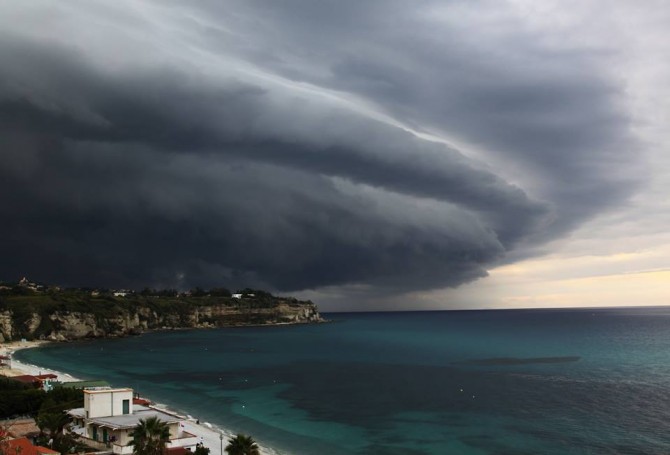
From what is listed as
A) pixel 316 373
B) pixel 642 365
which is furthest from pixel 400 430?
pixel 642 365

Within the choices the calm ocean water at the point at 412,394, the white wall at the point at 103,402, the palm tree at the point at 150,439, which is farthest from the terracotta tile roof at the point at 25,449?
the calm ocean water at the point at 412,394

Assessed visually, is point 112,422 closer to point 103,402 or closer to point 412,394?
point 103,402

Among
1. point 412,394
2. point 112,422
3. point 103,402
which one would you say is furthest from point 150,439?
point 412,394

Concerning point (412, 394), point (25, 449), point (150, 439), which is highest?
point (150, 439)

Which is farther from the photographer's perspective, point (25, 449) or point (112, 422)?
point (112, 422)

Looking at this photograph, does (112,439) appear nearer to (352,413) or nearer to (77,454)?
(77,454)
